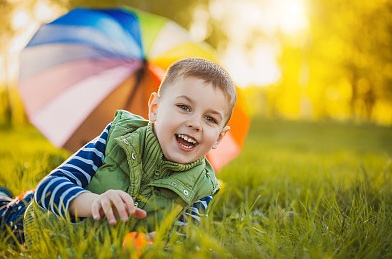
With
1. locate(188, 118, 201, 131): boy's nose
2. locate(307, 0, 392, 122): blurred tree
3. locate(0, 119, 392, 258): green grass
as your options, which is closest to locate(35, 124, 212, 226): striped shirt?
locate(0, 119, 392, 258): green grass

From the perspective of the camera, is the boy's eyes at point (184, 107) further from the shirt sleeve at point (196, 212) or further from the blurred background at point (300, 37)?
the blurred background at point (300, 37)

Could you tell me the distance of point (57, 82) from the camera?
10.1 ft

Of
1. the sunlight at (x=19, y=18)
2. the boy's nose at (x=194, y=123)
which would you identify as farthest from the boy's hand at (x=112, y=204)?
the sunlight at (x=19, y=18)

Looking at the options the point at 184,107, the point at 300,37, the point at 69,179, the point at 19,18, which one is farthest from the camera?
the point at 300,37

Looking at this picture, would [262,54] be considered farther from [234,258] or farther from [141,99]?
[234,258]

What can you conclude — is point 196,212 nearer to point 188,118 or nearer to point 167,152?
point 167,152

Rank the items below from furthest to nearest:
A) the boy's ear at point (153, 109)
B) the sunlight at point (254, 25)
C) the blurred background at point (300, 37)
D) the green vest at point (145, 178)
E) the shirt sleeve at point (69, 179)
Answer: the sunlight at point (254, 25), the blurred background at point (300, 37), the boy's ear at point (153, 109), the green vest at point (145, 178), the shirt sleeve at point (69, 179)

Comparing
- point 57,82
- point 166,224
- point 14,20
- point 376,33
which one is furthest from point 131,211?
point 376,33

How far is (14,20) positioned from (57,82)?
7.97m

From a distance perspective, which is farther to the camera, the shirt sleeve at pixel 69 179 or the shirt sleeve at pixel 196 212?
the shirt sleeve at pixel 196 212

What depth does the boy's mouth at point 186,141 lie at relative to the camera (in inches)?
65.7

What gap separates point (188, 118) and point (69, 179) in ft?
2.08

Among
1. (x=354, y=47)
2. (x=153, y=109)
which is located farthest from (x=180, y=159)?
(x=354, y=47)

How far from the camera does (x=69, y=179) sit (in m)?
1.55
